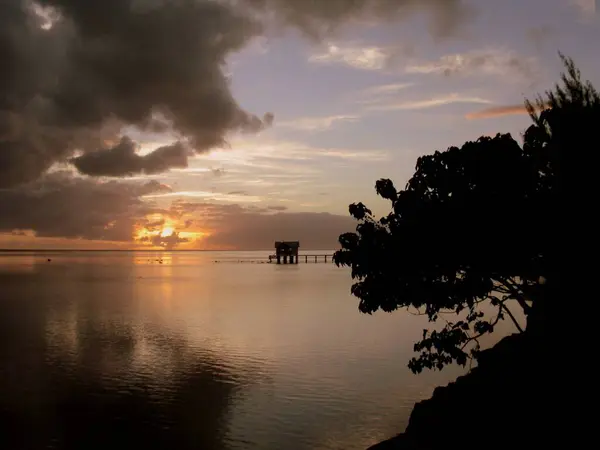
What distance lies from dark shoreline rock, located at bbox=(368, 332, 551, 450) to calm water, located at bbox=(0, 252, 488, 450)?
9.21ft

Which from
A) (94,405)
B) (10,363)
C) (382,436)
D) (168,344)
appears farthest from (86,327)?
(382,436)

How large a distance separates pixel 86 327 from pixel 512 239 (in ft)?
130

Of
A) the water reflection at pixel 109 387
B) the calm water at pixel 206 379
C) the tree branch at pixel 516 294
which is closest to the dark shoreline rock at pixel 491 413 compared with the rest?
the tree branch at pixel 516 294

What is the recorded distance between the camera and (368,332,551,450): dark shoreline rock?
1444 centimetres

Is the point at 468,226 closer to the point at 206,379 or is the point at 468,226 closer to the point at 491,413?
the point at 491,413

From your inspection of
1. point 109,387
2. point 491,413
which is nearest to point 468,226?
point 491,413

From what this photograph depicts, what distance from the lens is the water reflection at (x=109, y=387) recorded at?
734 inches

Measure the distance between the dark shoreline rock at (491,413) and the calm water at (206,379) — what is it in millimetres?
2808

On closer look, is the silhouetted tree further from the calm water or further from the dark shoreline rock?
the calm water

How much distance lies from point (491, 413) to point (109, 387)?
18.1 meters

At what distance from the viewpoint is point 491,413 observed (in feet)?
51.5

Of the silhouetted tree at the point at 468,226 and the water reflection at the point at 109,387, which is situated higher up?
the silhouetted tree at the point at 468,226

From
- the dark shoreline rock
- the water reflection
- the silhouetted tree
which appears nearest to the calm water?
the water reflection

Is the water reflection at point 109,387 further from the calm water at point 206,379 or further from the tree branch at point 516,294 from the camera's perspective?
the tree branch at point 516,294
